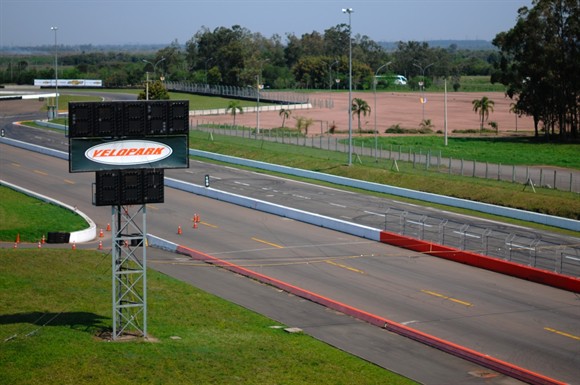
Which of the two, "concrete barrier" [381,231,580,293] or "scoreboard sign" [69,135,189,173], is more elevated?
"scoreboard sign" [69,135,189,173]

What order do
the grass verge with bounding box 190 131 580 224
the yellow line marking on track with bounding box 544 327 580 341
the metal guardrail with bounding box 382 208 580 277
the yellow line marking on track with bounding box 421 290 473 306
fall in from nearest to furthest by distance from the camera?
1. the yellow line marking on track with bounding box 544 327 580 341
2. the yellow line marking on track with bounding box 421 290 473 306
3. the metal guardrail with bounding box 382 208 580 277
4. the grass verge with bounding box 190 131 580 224

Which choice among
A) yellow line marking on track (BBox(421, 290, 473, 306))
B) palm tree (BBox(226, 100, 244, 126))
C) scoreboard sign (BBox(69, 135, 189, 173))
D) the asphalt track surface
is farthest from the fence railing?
scoreboard sign (BBox(69, 135, 189, 173))

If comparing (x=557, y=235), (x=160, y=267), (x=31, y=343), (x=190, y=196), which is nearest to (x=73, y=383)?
(x=31, y=343)

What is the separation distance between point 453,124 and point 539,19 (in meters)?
24.0

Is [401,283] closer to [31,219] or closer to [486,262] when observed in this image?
[486,262]

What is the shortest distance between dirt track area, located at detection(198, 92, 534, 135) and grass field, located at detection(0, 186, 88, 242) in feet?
149

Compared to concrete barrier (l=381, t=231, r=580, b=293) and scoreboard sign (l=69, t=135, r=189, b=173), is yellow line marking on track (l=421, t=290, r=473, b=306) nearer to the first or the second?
concrete barrier (l=381, t=231, r=580, b=293)

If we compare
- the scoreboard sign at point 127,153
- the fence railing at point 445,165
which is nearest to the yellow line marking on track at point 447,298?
the scoreboard sign at point 127,153

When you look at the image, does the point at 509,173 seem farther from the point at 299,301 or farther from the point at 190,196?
the point at 299,301

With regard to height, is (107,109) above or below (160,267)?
above

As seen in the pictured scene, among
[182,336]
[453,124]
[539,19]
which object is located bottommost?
[182,336]

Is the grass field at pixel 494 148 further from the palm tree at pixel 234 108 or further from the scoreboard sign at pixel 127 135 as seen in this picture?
the scoreboard sign at pixel 127 135

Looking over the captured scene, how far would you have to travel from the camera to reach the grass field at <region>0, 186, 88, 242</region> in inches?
1822

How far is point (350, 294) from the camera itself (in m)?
36.1
